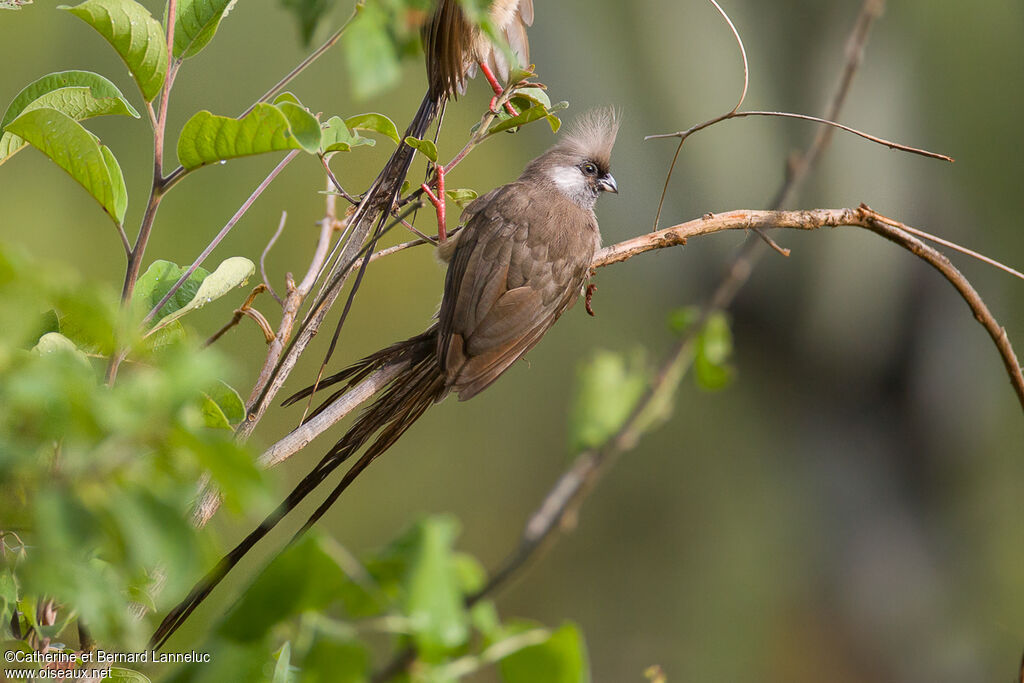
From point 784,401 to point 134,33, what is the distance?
17.8 feet

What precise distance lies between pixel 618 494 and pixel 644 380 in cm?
491

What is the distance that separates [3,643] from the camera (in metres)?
0.96

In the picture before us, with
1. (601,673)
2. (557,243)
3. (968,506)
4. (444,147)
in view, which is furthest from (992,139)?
(557,243)

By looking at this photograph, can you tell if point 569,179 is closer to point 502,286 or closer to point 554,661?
point 502,286

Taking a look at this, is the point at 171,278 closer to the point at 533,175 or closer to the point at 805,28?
the point at 533,175

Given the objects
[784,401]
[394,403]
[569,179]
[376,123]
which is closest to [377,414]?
[394,403]

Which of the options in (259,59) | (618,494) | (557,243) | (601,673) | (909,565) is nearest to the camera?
(557,243)

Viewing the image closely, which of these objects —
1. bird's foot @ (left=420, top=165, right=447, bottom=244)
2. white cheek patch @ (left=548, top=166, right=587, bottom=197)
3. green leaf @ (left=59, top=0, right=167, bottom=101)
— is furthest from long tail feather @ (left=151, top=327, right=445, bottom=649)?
white cheek patch @ (left=548, top=166, right=587, bottom=197)

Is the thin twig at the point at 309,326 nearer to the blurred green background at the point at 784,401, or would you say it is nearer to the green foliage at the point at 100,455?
the green foliage at the point at 100,455

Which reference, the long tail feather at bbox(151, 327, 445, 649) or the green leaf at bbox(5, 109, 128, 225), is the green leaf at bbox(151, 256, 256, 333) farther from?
the long tail feather at bbox(151, 327, 445, 649)

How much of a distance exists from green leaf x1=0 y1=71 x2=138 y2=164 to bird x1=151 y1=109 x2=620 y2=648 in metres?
0.50

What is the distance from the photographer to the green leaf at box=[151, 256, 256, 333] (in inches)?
38.9

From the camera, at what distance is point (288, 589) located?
0.41m

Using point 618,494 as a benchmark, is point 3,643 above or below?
above
